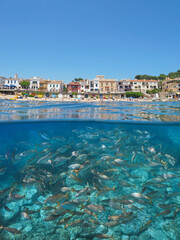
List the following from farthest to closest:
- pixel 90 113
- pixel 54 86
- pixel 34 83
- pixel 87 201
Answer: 1. pixel 34 83
2. pixel 54 86
3. pixel 90 113
4. pixel 87 201

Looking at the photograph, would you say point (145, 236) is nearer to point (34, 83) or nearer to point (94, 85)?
point (94, 85)

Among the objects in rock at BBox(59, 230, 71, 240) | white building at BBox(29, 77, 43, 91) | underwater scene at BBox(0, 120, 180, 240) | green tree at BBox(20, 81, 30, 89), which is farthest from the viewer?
white building at BBox(29, 77, 43, 91)

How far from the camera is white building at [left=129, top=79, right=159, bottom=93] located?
76963 millimetres

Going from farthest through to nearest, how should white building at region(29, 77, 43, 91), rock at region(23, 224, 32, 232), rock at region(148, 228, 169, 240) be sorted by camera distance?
1. white building at region(29, 77, 43, 91)
2. rock at region(23, 224, 32, 232)
3. rock at region(148, 228, 169, 240)

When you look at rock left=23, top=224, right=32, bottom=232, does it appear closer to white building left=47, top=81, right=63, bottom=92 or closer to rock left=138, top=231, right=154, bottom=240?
rock left=138, top=231, right=154, bottom=240

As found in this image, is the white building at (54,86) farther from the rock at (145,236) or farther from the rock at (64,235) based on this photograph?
the rock at (145,236)

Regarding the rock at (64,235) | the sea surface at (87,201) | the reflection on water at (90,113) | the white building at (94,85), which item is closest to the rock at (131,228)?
the sea surface at (87,201)

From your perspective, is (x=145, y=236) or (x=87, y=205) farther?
(x=145, y=236)

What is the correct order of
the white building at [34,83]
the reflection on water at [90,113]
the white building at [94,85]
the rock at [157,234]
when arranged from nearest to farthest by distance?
the rock at [157,234]
the reflection on water at [90,113]
the white building at [94,85]
the white building at [34,83]

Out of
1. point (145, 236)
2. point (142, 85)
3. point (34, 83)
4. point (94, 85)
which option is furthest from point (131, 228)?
point (34, 83)

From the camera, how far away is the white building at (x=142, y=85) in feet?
253

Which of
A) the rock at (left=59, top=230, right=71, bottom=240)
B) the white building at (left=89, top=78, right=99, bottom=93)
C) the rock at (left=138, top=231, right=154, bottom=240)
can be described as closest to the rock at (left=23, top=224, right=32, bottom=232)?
the rock at (left=59, top=230, right=71, bottom=240)

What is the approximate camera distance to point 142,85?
77.9 m

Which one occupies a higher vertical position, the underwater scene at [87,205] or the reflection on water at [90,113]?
the reflection on water at [90,113]
